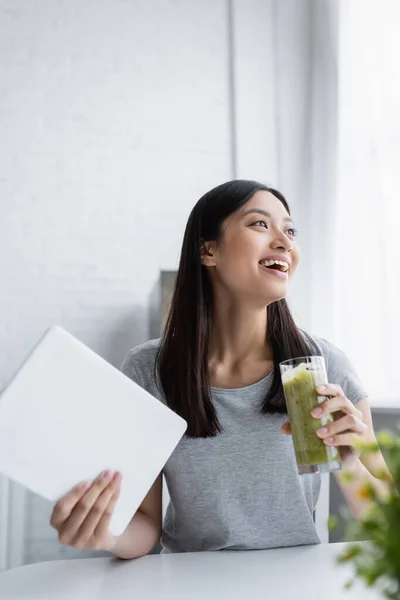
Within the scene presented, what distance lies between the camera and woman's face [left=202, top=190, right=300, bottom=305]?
1570 millimetres

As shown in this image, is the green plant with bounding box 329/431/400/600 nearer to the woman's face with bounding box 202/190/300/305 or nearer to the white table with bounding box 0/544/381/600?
the white table with bounding box 0/544/381/600

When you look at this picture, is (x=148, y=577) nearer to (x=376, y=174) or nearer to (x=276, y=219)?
(x=276, y=219)

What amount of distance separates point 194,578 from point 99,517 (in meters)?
0.18

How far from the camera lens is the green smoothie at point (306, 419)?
44.8 inches

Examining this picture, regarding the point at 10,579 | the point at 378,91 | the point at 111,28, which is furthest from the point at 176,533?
the point at 111,28

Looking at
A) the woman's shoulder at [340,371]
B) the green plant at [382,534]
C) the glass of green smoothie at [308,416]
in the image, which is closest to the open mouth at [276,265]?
the woman's shoulder at [340,371]

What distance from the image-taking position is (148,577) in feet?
3.52

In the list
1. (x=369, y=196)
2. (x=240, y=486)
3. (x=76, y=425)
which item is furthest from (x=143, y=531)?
(x=369, y=196)

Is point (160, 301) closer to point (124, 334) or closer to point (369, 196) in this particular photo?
point (124, 334)

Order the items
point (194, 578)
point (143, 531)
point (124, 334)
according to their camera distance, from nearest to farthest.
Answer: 1. point (194, 578)
2. point (143, 531)
3. point (124, 334)

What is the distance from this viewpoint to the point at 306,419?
1154mm

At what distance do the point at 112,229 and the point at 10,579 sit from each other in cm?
197

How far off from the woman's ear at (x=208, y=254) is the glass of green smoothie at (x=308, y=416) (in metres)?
0.60

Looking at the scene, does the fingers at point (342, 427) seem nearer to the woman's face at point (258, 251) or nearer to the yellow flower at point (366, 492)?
the woman's face at point (258, 251)
